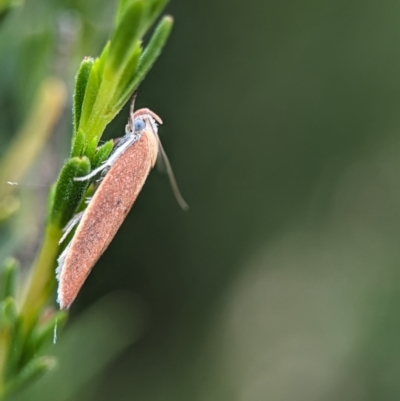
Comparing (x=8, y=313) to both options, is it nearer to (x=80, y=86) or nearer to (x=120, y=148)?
(x=80, y=86)

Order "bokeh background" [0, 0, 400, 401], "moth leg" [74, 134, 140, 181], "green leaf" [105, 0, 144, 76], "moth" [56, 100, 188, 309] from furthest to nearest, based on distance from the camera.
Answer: "bokeh background" [0, 0, 400, 401], "moth leg" [74, 134, 140, 181], "moth" [56, 100, 188, 309], "green leaf" [105, 0, 144, 76]

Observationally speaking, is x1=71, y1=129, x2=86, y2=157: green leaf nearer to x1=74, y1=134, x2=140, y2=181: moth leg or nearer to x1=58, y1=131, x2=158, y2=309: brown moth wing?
x1=58, y1=131, x2=158, y2=309: brown moth wing

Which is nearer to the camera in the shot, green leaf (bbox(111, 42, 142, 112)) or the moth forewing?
green leaf (bbox(111, 42, 142, 112))

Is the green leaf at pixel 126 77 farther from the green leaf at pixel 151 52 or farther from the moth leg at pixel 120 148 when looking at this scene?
the moth leg at pixel 120 148

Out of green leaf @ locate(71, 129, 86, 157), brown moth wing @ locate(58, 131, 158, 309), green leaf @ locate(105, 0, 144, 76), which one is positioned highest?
green leaf @ locate(105, 0, 144, 76)

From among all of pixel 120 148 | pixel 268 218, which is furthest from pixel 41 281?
pixel 268 218

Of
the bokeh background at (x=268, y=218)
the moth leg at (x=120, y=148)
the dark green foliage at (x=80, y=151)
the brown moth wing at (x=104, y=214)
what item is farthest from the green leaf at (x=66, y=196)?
the bokeh background at (x=268, y=218)

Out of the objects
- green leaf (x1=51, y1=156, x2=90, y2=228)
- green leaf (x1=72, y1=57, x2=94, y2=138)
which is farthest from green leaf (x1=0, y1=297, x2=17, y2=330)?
green leaf (x1=72, y1=57, x2=94, y2=138)
